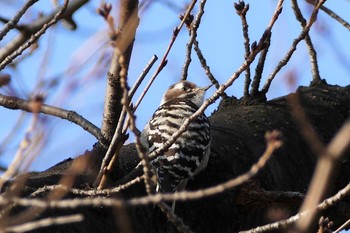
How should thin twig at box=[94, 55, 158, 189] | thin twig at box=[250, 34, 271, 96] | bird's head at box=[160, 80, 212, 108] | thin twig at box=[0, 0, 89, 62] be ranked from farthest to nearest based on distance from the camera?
bird's head at box=[160, 80, 212, 108], thin twig at box=[250, 34, 271, 96], thin twig at box=[94, 55, 158, 189], thin twig at box=[0, 0, 89, 62]

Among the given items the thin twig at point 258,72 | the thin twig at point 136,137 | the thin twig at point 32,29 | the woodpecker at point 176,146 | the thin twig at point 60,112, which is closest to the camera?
the thin twig at point 136,137

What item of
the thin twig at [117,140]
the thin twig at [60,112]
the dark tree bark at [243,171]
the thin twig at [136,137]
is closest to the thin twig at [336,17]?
the dark tree bark at [243,171]

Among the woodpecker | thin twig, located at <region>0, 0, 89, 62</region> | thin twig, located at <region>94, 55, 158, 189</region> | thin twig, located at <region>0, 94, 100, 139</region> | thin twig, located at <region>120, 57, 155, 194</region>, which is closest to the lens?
thin twig, located at <region>120, 57, 155, 194</region>

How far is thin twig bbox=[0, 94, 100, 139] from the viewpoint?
4770 millimetres

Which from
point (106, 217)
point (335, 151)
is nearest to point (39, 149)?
point (335, 151)

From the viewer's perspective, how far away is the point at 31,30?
3.40 metres

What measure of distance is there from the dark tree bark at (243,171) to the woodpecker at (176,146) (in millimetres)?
101

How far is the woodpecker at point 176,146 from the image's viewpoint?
541 centimetres

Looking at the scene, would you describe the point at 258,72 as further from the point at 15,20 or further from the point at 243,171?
the point at 15,20

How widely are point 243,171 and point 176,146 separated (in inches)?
35.4

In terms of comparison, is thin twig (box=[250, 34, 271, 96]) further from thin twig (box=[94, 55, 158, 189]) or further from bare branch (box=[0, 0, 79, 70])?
bare branch (box=[0, 0, 79, 70])

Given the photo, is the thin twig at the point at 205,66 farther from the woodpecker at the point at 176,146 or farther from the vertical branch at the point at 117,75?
the vertical branch at the point at 117,75

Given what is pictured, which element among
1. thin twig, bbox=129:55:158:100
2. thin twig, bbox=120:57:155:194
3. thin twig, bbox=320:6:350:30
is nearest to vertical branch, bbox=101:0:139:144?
thin twig, bbox=129:55:158:100

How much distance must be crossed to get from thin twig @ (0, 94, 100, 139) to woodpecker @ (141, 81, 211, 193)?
1.38 feet
